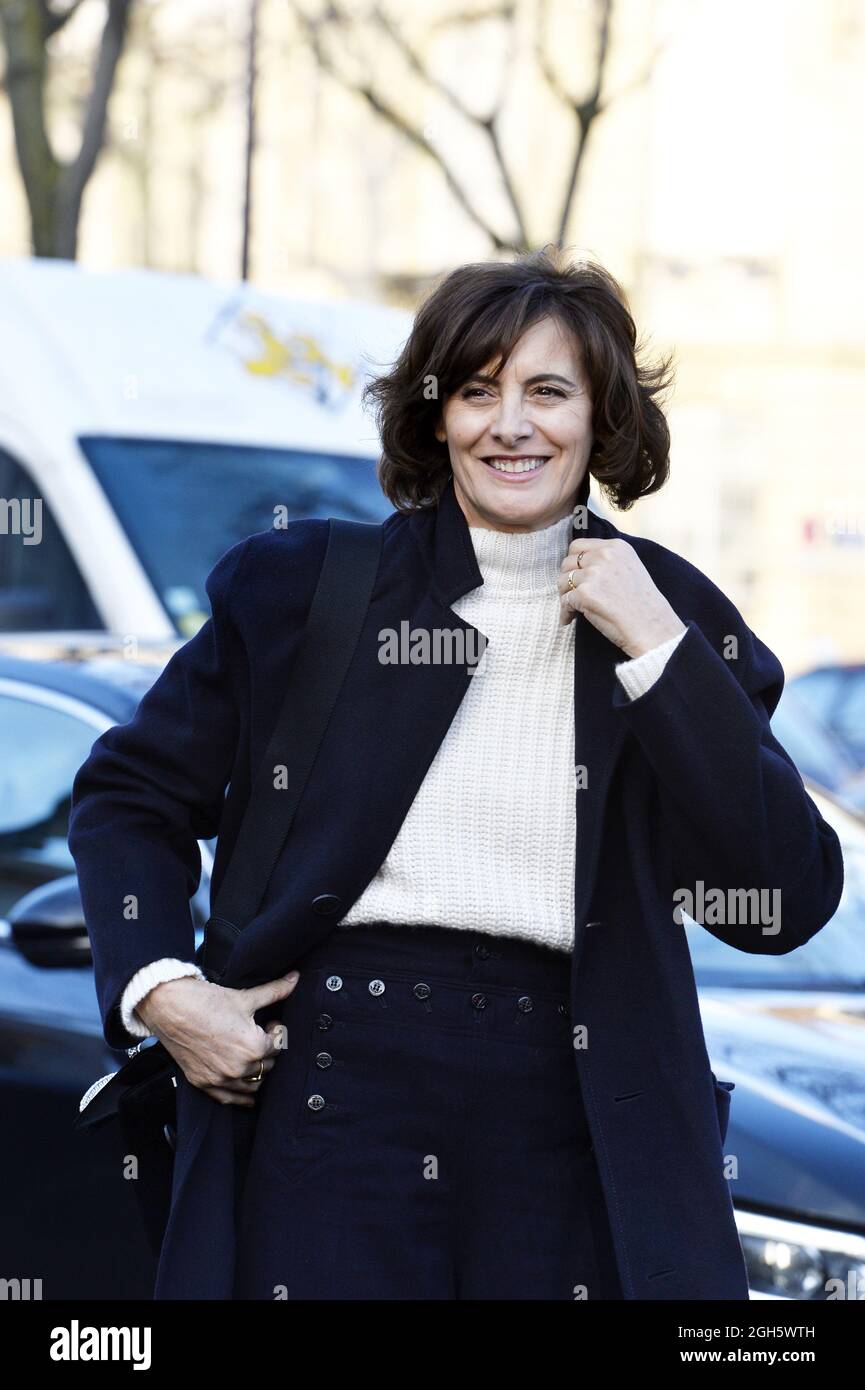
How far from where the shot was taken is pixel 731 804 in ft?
7.42

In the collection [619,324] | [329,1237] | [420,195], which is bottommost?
[329,1237]

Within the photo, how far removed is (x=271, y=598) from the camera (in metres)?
2.44

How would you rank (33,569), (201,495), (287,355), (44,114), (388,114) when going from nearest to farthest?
1. (201,495)
2. (33,569)
3. (287,355)
4. (44,114)
5. (388,114)

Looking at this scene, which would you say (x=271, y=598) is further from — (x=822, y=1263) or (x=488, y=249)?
(x=488, y=249)

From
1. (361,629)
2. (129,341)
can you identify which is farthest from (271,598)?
(129,341)

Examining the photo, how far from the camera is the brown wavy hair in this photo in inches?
97.8

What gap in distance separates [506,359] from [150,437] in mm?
4607

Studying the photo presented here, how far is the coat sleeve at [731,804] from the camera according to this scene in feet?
7.42

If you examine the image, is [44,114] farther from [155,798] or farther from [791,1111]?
[155,798]

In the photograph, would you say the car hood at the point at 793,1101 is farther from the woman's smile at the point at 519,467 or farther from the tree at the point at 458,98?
the tree at the point at 458,98

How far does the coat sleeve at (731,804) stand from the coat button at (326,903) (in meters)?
0.39

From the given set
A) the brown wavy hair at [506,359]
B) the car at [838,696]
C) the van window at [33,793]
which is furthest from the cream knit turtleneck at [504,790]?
the car at [838,696]

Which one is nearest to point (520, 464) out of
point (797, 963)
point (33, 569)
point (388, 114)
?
point (797, 963)

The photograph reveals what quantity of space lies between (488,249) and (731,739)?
24517mm
